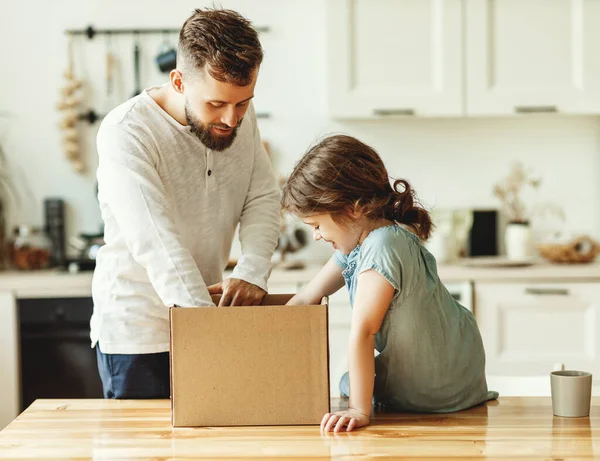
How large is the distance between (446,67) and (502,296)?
97 centimetres

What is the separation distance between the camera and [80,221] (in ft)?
12.7

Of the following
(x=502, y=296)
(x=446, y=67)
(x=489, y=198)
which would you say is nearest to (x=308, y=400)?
(x=502, y=296)

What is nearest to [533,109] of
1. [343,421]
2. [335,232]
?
[335,232]

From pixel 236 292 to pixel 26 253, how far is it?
7.19 ft

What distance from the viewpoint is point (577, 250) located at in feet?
11.7

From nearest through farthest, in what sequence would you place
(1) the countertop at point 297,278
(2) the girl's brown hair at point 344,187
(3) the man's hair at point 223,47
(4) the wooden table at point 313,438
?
(4) the wooden table at point 313,438, (2) the girl's brown hair at point 344,187, (3) the man's hair at point 223,47, (1) the countertop at point 297,278

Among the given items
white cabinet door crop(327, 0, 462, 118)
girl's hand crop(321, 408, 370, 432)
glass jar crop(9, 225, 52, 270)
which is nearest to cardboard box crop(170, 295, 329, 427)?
girl's hand crop(321, 408, 370, 432)

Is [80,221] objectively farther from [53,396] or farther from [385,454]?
[385,454]

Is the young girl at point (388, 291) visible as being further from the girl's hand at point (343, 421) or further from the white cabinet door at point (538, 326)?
the white cabinet door at point (538, 326)

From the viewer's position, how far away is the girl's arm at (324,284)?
180 cm

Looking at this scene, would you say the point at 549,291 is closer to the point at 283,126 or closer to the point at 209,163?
the point at 283,126

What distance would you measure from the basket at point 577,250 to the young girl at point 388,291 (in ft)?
6.66

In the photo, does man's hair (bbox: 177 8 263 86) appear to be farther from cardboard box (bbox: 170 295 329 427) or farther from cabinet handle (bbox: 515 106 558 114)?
cabinet handle (bbox: 515 106 558 114)

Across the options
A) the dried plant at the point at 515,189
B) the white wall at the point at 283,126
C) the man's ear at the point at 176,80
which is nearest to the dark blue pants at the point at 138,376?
the man's ear at the point at 176,80
